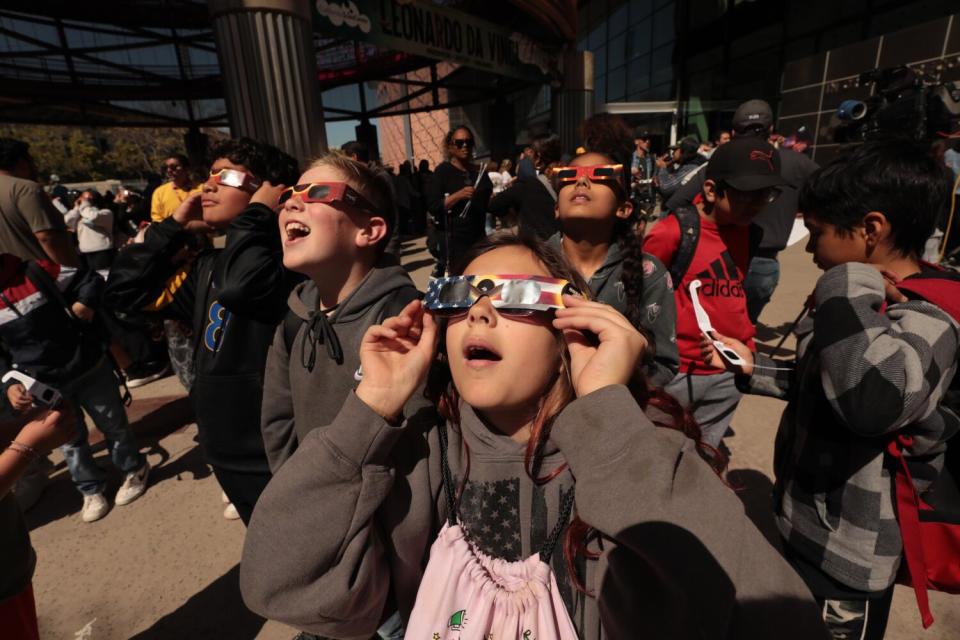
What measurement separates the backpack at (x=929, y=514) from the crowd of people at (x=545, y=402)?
0.06 feet

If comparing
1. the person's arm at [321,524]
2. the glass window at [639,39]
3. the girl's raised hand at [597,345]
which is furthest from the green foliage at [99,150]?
the girl's raised hand at [597,345]

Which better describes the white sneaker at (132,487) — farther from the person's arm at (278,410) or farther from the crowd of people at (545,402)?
the person's arm at (278,410)

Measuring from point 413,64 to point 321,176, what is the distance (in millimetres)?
18501

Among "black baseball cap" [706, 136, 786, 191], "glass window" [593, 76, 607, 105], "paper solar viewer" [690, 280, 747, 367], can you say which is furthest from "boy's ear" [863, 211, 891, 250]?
"glass window" [593, 76, 607, 105]

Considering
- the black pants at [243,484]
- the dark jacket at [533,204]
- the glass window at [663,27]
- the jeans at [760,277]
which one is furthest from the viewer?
the glass window at [663,27]

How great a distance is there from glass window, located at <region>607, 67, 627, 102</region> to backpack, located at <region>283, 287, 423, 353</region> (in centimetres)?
2288

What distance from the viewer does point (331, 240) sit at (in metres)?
1.80

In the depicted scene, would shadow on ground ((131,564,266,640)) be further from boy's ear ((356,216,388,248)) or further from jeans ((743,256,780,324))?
jeans ((743,256,780,324))

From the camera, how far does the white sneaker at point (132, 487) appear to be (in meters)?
3.44

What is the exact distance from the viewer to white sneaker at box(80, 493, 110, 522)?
10.8 ft

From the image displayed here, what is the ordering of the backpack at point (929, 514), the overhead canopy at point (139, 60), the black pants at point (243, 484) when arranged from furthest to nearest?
the overhead canopy at point (139, 60) < the black pants at point (243, 484) < the backpack at point (929, 514)

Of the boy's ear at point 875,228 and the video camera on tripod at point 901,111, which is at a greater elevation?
the video camera on tripod at point 901,111

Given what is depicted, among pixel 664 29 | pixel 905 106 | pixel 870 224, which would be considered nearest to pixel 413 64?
pixel 664 29

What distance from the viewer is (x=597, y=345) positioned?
1190 millimetres
